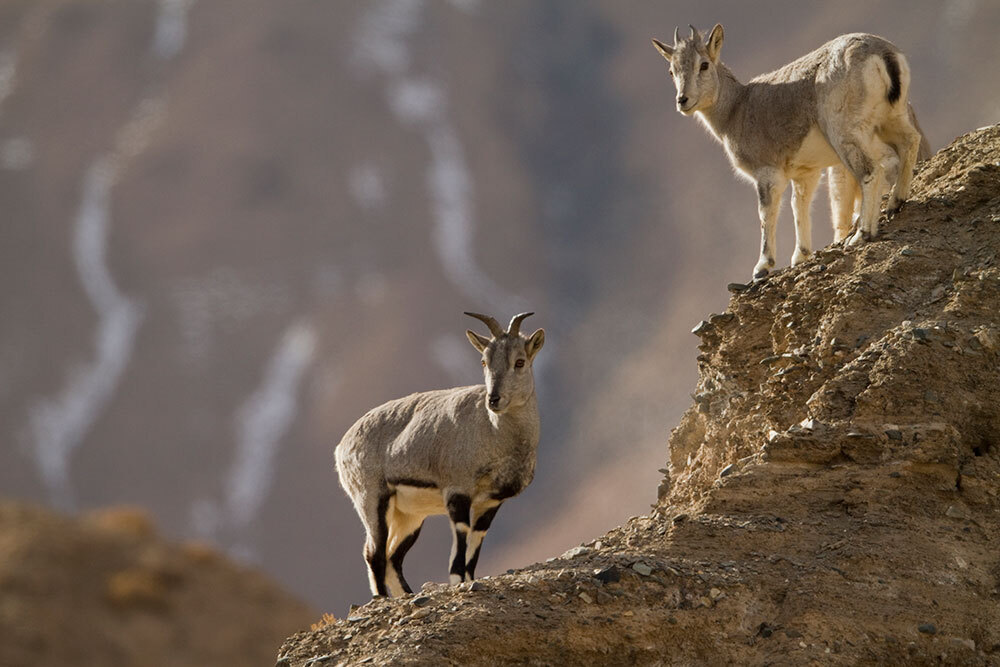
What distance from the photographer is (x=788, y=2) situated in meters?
37.7

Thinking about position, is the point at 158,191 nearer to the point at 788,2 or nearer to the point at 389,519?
the point at 788,2

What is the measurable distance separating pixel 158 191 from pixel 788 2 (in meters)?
30.0

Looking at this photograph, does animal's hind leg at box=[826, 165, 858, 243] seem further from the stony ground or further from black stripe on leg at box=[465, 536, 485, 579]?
black stripe on leg at box=[465, 536, 485, 579]

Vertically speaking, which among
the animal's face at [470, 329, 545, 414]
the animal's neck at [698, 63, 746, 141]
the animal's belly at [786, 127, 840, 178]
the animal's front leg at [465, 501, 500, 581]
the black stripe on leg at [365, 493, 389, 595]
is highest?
the animal's neck at [698, 63, 746, 141]

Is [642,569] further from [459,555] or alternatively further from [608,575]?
[459,555]

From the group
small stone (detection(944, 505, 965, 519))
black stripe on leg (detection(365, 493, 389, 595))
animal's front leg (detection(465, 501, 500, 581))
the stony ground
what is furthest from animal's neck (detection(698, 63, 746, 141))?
small stone (detection(944, 505, 965, 519))

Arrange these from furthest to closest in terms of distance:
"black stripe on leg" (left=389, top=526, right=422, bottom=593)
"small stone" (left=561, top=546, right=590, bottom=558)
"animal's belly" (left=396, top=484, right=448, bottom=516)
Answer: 1. "black stripe on leg" (left=389, top=526, right=422, bottom=593)
2. "animal's belly" (left=396, top=484, right=448, bottom=516)
3. "small stone" (left=561, top=546, right=590, bottom=558)

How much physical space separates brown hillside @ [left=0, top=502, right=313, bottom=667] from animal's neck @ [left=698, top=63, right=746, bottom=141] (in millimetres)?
30264

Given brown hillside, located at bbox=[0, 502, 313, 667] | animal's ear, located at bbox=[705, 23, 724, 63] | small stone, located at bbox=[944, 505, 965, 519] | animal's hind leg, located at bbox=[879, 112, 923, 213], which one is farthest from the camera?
brown hillside, located at bbox=[0, 502, 313, 667]

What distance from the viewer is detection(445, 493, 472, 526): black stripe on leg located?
1244 centimetres

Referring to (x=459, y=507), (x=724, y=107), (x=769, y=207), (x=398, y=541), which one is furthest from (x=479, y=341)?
(x=724, y=107)

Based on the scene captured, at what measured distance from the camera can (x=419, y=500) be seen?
43.2ft

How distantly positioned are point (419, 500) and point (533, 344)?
6.95ft

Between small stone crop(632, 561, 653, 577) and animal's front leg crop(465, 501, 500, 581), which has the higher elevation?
animal's front leg crop(465, 501, 500, 581)
